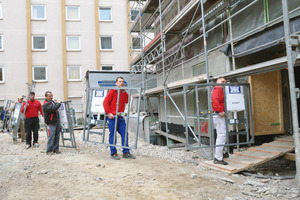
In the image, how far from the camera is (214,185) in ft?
13.9

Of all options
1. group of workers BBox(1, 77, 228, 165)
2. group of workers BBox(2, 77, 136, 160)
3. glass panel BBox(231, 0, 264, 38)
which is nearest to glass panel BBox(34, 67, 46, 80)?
group of workers BBox(2, 77, 136, 160)

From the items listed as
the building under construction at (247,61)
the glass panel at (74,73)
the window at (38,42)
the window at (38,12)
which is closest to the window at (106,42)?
the glass panel at (74,73)

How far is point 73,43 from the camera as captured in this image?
868 inches

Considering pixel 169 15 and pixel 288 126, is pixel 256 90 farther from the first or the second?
pixel 169 15

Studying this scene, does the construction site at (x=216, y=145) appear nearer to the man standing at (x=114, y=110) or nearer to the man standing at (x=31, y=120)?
the man standing at (x=114, y=110)

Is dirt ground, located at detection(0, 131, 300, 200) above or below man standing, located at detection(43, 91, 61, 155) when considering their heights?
below

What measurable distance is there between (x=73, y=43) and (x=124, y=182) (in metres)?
19.9

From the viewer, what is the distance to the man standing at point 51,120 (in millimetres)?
6857

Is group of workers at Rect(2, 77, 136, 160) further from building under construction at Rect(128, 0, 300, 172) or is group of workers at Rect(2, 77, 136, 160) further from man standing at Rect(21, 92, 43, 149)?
building under construction at Rect(128, 0, 300, 172)

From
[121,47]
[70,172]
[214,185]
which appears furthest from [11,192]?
[121,47]

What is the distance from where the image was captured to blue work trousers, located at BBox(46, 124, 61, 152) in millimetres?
6921

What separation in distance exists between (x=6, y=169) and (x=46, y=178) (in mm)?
1443

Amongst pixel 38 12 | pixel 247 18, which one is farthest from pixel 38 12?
A: pixel 247 18

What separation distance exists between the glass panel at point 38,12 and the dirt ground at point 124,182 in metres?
18.8
